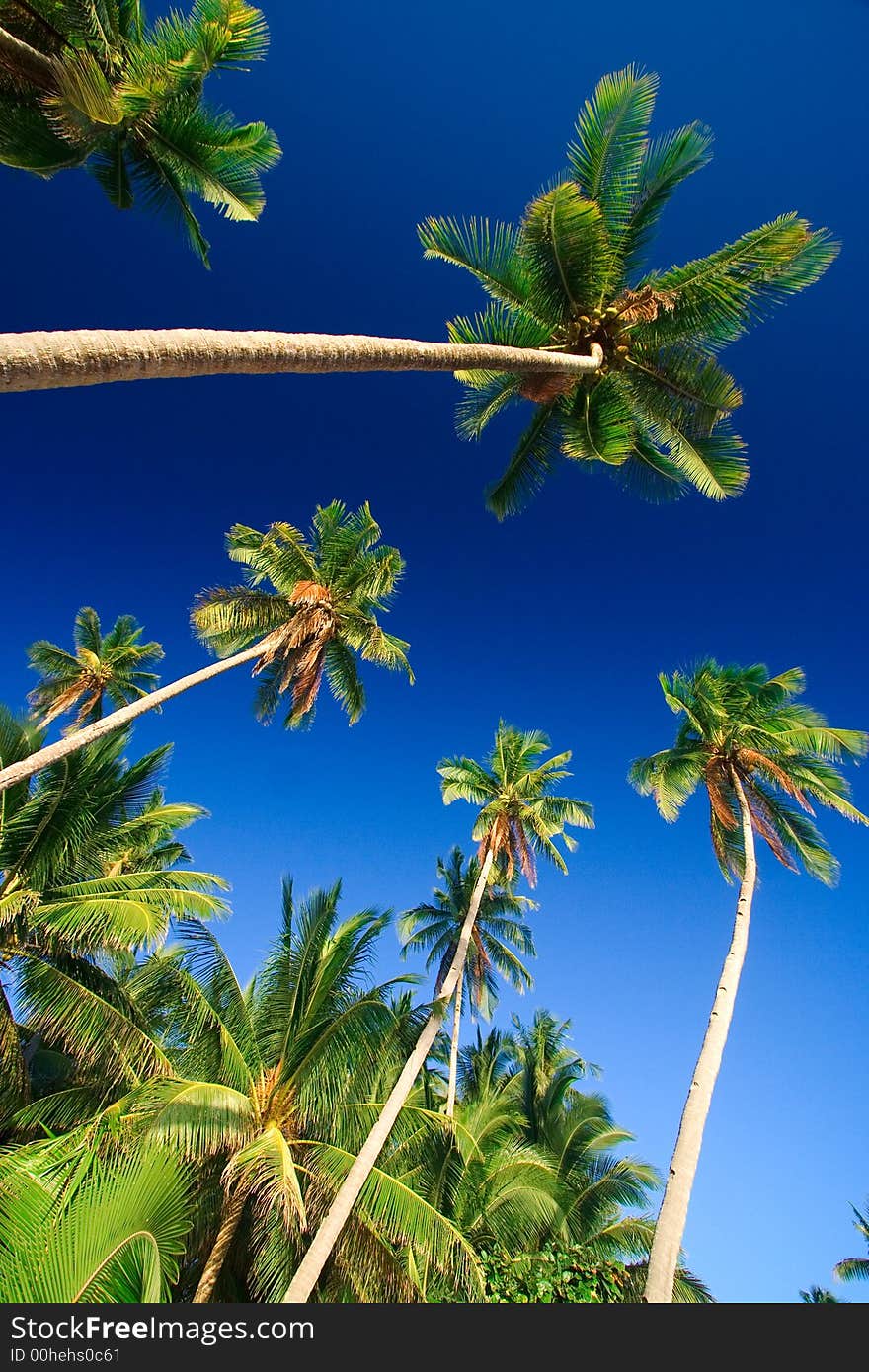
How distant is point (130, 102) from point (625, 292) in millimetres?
7186

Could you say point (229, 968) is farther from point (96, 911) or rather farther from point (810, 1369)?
point (810, 1369)

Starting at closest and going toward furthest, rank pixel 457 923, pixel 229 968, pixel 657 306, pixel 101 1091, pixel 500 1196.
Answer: pixel 657 306
pixel 101 1091
pixel 229 968
pixel 500 1196
pixel 457 923

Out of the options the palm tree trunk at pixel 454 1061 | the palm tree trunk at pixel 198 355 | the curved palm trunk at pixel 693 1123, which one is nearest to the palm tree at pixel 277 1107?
the curved palm trunk at pixel 693 1123

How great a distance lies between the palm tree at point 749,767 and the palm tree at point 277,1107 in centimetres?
742

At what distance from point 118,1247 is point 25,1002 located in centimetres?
590

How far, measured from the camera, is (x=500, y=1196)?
15836mm

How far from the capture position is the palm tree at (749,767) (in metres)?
14.8

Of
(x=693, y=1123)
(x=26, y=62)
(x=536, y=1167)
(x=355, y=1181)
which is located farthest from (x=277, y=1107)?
(x=26, y=62)

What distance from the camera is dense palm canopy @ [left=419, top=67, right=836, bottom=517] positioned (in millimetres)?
8836

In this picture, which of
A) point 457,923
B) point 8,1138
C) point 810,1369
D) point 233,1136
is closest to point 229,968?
point 233,1136

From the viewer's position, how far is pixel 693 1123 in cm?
1025

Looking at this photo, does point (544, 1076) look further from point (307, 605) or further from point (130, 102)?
point (130, 102)

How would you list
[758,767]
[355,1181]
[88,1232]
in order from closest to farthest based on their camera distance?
[88,1232]
[355,1181]
[758,767]

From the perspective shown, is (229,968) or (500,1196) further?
(500,1196)
